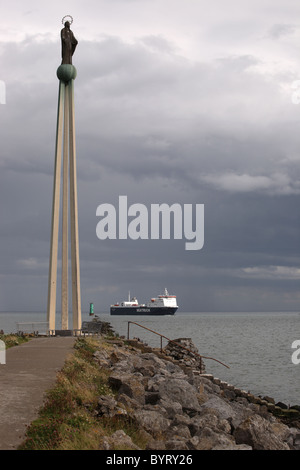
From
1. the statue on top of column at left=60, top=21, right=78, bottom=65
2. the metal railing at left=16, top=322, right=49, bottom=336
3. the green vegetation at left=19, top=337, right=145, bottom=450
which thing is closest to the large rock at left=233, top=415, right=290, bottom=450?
the green vegetation at left=19, top=337, right=145, bottom=450

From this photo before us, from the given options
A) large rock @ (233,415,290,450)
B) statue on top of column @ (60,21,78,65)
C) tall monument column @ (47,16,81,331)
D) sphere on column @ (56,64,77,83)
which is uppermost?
statue on top of column @ (60,21,78,65)

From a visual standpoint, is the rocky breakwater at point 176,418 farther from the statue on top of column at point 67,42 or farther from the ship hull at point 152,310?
the ship hull at point 152,310

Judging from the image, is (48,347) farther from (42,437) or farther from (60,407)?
(42,437)

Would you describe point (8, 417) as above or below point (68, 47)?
below

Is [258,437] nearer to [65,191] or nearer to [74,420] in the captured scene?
[74,420]

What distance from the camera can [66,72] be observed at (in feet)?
107

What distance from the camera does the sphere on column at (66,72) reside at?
3266 cm

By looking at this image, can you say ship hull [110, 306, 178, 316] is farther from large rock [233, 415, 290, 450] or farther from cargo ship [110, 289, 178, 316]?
large rock [233, 415, 290, 450]

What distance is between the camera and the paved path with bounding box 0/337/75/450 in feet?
31.2

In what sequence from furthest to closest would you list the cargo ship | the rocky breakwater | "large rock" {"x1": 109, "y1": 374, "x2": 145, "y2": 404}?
the cargo ship
"large rock" {"x1": 109, "y1": 374, "x2": 145, "y2": 404}
the rocky breakwater

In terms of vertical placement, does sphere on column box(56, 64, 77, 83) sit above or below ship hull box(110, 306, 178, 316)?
above

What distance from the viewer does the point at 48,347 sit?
72.1 ft

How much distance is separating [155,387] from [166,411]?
2107 millimetres
